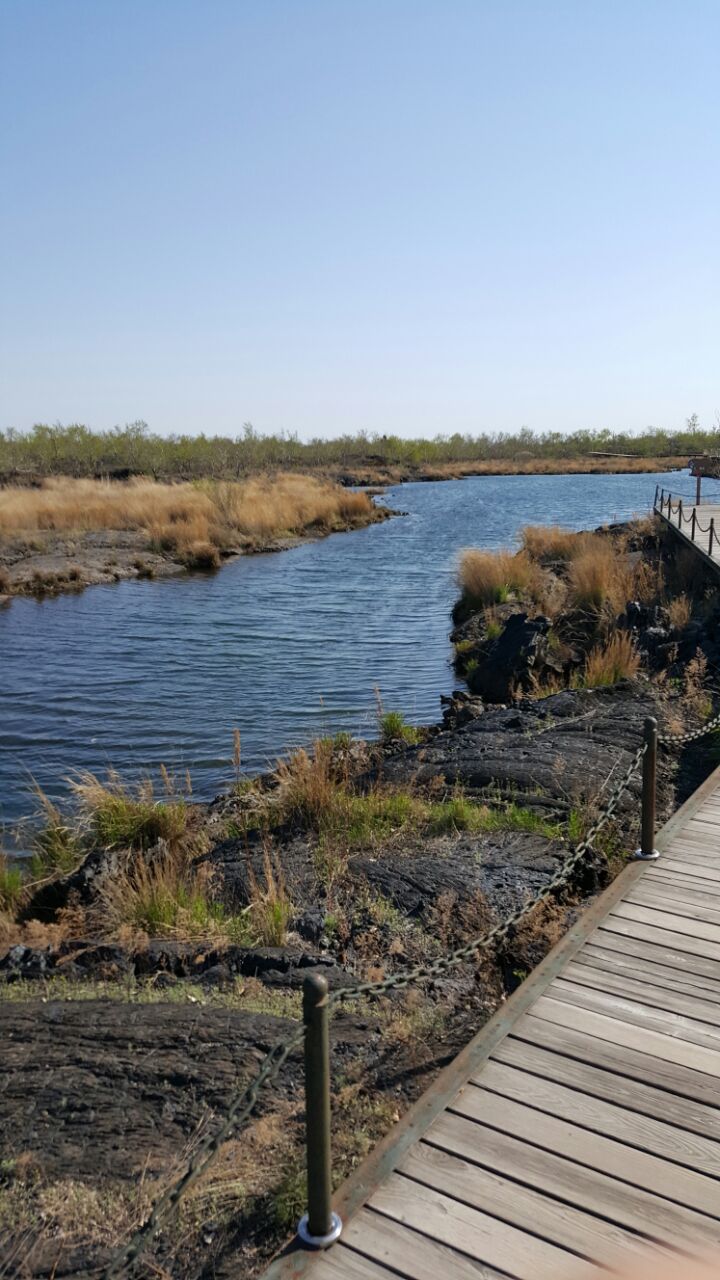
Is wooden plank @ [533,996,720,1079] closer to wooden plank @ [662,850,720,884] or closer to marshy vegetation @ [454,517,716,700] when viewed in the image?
wooden plank @ [662,850,720,884]

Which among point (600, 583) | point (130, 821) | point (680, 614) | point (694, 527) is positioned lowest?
point (130, 821)

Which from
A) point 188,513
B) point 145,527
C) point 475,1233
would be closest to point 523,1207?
point 475,1233

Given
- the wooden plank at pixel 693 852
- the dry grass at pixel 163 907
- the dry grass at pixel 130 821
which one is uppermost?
the wooden plank at pixel 693 852

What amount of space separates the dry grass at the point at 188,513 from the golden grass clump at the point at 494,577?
40.2 ft

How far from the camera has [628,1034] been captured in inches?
158

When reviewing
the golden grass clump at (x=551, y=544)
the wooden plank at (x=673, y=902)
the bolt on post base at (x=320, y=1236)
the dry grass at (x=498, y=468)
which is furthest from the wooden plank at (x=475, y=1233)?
the dry grass at (x=498, y=468)

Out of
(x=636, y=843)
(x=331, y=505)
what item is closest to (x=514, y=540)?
(x=331, y=505)

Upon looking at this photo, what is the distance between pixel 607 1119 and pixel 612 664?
881 centimetres

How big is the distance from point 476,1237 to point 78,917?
379 centimetres

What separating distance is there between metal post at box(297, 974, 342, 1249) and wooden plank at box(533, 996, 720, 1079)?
152cm

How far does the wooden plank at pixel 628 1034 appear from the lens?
383cm

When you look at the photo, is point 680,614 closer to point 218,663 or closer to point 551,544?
point 218,663

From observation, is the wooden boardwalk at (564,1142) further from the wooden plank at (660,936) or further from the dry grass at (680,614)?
the dry grass at (680,614)

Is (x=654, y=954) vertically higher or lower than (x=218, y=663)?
higher
